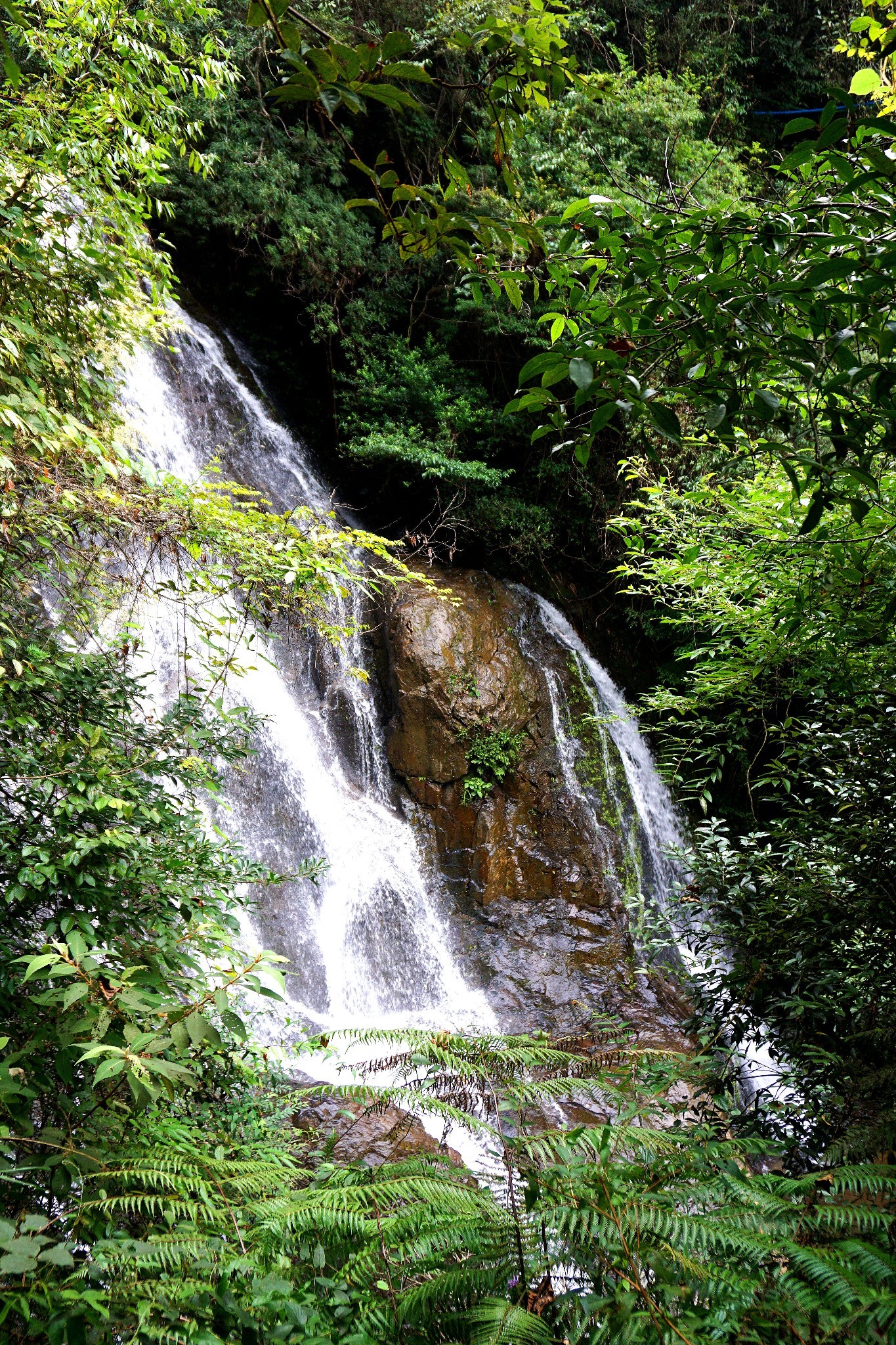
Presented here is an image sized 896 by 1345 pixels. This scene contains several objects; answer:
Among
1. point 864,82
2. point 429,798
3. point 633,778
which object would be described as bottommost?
point 633,778

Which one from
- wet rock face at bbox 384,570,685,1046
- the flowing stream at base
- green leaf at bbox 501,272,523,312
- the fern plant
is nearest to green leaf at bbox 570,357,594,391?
green leaf at bbox 501,272,523,312

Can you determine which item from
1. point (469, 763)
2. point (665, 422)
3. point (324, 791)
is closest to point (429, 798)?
point (469, 763)

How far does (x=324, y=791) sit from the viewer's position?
24.9 feet

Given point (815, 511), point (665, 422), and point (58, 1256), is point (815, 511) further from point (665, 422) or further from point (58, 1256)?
point (58, 1256)

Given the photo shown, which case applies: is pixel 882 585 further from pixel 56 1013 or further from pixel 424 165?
pixel 424 165

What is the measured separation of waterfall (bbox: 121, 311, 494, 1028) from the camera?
6.62 meters

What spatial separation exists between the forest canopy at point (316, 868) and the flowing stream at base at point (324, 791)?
972 millimetres

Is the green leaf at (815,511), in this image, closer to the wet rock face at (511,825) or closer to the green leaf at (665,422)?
the green leaf at (665,422)

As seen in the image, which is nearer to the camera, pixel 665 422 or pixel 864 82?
pixel 665 422

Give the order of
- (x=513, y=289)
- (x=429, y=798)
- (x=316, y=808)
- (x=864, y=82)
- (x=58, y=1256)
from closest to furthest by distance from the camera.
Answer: (x=58, y=1256), (x=513, y=289), (x=864, y=82), (x=316, y=808), (x=429, y=798)

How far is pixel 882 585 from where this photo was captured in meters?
2.98

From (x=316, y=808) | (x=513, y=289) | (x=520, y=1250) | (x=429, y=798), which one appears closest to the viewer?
(x=520, y=1250)

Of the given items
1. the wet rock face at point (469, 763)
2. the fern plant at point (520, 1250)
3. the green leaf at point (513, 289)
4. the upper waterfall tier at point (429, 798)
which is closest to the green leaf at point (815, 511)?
the green leaf at point (513, 289)

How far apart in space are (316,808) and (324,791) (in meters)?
0.25
